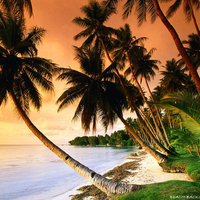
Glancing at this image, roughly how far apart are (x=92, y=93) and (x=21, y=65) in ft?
15.5

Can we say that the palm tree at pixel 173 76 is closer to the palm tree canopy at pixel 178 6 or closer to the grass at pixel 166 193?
the palm tree canopy at pixel 178 6

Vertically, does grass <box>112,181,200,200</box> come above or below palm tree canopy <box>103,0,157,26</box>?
below

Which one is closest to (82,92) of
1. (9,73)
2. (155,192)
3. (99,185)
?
(9,73)

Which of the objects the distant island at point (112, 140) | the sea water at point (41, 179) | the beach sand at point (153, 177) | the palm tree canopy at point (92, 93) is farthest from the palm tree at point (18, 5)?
the distant island at point (112, 140)

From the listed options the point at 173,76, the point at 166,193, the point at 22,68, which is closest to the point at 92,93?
the point at 22,68

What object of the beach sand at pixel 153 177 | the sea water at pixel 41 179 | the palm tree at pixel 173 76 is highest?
the palm tree at pixel 173 76

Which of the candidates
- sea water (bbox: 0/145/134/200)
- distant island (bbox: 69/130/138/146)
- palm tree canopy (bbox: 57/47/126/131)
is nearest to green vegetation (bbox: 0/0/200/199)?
palm tree canopy (bbox: 57/47/126/131)

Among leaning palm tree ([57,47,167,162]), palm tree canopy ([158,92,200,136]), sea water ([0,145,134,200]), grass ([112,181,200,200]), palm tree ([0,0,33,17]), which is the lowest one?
sea water ([0,145,134,200])

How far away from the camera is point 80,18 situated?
11984mm

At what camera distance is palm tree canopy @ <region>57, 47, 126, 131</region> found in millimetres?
9297

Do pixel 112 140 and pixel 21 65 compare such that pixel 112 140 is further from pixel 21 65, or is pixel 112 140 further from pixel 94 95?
pixel 21 65

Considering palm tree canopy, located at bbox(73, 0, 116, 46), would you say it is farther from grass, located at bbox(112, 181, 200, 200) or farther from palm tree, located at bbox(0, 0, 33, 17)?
grass, located at bbox(112, 181, 200, 200)

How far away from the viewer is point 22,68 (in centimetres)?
723

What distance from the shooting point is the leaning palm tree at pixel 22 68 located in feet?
21.0
